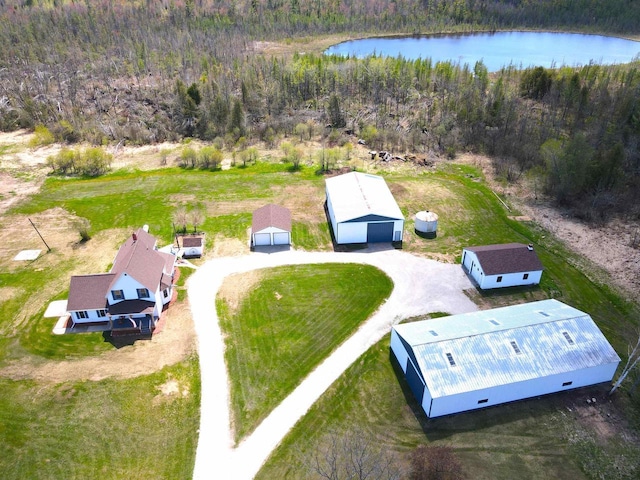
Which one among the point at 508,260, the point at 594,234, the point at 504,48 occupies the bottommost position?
the point at 594,234

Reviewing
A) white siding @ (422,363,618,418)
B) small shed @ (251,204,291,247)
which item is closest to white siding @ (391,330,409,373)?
white siding @ (422,363,618,418)

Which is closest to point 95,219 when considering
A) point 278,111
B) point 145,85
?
point 278,111

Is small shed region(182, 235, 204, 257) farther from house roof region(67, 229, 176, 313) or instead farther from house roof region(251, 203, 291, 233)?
house roof region(251, 203, 291, 233)

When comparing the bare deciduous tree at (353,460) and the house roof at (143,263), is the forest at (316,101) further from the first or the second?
the bare deciduous tree at (353,460)

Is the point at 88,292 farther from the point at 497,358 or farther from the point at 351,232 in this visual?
the point at 497,358

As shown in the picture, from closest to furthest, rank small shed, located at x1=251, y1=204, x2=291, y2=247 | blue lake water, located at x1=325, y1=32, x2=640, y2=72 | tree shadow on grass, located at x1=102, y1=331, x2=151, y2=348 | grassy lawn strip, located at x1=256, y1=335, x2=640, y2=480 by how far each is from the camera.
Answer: grassy lawn strip, located at x1=256, y1=335, x2=640, y2=480 → tree shadow on grass, located at x1=102, y1=331, x2=151, y2=348 → small shed, located at x1=251, y1=204, x2=291, y2=247 → blue lake water, located at x1=325, y1=32, x2=640, y2=72

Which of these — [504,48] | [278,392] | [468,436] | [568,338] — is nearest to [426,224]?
[568,338]
